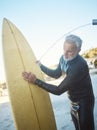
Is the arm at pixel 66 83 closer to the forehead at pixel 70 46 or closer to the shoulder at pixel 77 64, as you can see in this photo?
the shoulder at pixel 77 64

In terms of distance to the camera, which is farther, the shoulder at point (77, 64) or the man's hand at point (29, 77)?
the man's hand at point (29, 77)

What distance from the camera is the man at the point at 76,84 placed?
234 cm

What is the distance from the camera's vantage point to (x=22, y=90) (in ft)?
9.46

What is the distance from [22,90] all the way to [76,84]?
784 mm

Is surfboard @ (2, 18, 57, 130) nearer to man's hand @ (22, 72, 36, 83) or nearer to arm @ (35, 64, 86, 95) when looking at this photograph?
man's hand @ (22, 72, 36, 83)

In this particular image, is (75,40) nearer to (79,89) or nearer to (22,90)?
(79,89)

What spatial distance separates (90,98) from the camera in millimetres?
2557

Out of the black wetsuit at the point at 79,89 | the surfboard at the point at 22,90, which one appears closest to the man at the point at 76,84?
the black wetsuit at the point at 79,89

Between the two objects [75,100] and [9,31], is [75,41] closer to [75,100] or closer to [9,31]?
[75,100]

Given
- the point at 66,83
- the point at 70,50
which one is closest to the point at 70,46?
the point at 70,50

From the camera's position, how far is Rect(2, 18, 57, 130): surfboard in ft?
9.46

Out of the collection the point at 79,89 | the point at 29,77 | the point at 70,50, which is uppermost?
the point at 70,50

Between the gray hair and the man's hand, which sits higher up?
the gray hair

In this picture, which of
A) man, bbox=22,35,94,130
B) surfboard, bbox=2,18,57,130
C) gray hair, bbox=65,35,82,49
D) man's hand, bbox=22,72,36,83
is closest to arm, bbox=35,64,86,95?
man, bbox=22,35,94,130
